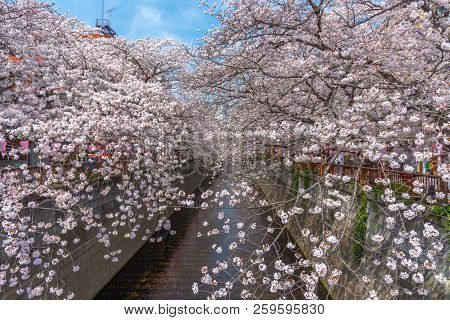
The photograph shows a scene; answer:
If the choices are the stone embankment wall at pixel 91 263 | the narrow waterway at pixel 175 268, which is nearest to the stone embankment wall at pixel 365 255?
the narrow waterway at pixel 175 268

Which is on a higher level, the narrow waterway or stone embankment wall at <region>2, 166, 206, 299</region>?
stone embankment wall at <region>2, 166, 206, 299</region>

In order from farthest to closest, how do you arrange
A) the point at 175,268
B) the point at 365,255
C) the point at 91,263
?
the point at 175,268 → the point at 91,263 → the point at 365,255

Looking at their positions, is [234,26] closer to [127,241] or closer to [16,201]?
[16,201]

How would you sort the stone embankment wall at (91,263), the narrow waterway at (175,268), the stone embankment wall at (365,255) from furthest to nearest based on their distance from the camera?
the narrow waterway at (175,268) < the stone embankment wall at (91,263) < the stone embankment wall at (365,255)

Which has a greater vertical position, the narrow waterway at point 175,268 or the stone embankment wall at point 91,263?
the stone embankment wall at point 91,263

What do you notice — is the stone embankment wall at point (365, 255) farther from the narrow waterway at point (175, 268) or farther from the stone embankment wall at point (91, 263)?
the stone embankment wall at point (91, 263)

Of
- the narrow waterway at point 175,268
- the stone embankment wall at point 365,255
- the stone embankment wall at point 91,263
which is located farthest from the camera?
the narrow waterway at point 175,268

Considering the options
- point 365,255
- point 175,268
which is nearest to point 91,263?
point 175,268

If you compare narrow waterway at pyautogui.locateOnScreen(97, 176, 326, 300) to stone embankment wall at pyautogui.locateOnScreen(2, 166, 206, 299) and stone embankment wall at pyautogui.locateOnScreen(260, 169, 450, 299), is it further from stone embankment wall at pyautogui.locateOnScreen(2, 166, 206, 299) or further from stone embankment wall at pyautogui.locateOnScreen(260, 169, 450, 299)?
stone embankment wall at pyautogui.locateOnScreen(260, 169, 450, 299)

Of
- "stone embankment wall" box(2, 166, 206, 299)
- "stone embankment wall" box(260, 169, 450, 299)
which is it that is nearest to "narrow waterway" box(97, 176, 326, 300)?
"stone embankment wall" box(2, 166, 206, 299)

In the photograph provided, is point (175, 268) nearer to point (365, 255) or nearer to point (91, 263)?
point (91, 263)

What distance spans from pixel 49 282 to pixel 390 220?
8.25 m

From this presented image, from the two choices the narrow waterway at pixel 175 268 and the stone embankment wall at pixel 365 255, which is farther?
the narrow waterway at pixel 175 268

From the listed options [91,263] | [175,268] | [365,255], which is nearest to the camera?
[365,255]
